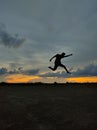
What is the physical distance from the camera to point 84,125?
322 inches

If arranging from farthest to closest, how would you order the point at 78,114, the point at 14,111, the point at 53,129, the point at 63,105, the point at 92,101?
the point at 92,101, the point at 63,105, the point at 14,111, the point at 78,114, the point at 53,129

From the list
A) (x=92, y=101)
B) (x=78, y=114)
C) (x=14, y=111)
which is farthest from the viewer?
(x=92, y=101)

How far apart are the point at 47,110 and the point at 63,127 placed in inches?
86.0

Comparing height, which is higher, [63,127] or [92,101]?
[92,101]

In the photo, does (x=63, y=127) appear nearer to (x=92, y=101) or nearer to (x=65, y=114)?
(x=65, y=114)

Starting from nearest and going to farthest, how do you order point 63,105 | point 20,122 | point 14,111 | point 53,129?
point 53,129
point 20,122
point 14,111
point 63,105

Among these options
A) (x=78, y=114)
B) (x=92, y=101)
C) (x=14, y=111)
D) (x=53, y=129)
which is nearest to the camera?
(x=53, y=129)

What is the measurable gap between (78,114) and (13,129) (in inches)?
102

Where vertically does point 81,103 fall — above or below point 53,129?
above

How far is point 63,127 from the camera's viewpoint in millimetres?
8000

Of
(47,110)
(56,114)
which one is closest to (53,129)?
(56,114)

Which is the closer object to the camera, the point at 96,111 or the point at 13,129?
the point at 13,129

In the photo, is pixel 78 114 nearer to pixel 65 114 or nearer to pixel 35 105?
pixel 65 114

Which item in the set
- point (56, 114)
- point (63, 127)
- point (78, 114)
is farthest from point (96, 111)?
point (63, 127)
